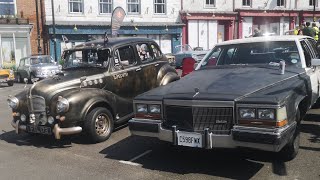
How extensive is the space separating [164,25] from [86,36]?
20.6ft

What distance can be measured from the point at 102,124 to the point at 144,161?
1.64 meters

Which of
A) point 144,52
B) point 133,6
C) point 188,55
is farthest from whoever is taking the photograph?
point 133,6

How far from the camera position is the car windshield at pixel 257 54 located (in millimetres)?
6238

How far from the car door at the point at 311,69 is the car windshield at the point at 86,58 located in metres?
3.81

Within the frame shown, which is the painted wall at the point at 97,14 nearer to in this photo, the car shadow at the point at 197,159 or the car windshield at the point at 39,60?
the car windshield at the point at 39,60

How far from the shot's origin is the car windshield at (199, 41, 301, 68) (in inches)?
246

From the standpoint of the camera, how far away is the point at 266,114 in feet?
14.7

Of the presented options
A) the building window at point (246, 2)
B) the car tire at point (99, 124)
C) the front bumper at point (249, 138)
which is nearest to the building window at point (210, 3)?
the building window at point (246, 2)

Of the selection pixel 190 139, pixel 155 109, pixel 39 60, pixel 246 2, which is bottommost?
pixel 190 139

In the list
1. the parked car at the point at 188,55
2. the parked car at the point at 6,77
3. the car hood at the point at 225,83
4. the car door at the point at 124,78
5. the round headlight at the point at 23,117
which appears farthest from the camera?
the parked car at the point at 188,55

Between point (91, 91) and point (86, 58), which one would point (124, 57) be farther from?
point (91, 91)

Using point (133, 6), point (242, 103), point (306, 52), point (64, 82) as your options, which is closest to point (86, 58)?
point (64, 82)

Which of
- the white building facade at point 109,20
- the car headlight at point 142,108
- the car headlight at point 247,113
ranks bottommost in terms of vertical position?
the car headlight at point 142,108

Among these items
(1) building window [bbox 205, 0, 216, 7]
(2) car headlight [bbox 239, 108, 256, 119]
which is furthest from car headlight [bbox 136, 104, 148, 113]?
(1) building window [bbox 205, 0, 216, 7]
